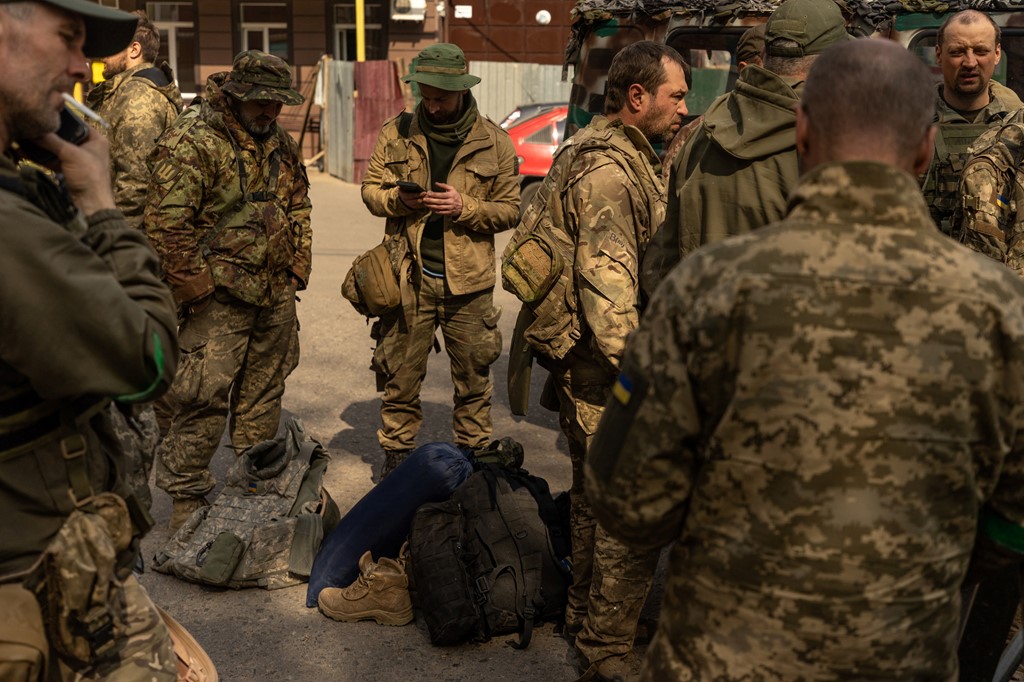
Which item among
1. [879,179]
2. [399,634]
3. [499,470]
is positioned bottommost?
[399,634]

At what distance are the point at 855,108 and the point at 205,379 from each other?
3.92 metres

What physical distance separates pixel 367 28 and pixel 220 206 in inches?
757

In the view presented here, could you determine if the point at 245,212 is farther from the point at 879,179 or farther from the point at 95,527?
the point at 879,179

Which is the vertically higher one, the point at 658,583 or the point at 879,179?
the point at 879,179

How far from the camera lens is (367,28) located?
2361cm

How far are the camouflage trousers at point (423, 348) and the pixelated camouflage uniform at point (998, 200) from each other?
246 cm

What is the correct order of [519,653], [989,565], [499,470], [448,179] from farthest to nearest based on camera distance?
[448,179]
[499,470]
[519,653]
[989,565]

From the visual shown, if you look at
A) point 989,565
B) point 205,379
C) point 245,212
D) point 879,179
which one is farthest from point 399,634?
point 879,179

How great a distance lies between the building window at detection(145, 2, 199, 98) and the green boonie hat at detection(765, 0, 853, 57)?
69.2 feet

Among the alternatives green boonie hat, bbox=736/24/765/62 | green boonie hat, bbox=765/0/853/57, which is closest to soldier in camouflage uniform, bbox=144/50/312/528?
green boonie hat, bbox=765/0/853/57

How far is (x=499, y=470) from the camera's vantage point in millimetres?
4691

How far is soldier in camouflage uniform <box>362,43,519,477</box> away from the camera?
231 inches

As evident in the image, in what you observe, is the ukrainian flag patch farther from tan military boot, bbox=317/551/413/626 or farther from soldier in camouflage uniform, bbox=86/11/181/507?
soldier in camouflage uniform, bbox=86/11/181/507

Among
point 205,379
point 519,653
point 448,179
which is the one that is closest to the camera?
point 519,653
